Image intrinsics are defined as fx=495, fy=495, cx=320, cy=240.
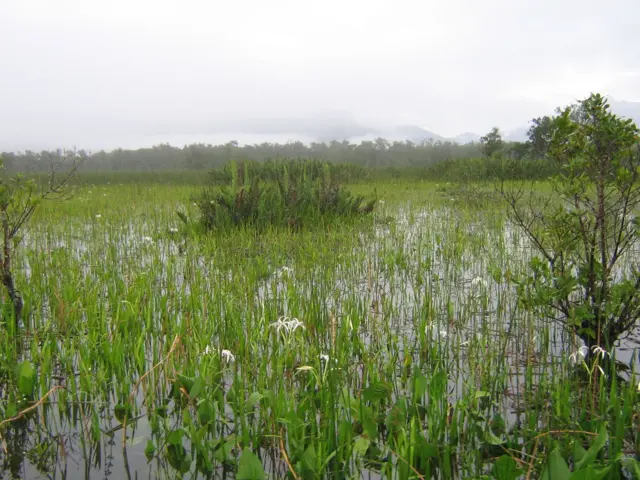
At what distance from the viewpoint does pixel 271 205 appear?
7641 millimetres

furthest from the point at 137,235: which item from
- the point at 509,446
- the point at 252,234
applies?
the point at 509,446

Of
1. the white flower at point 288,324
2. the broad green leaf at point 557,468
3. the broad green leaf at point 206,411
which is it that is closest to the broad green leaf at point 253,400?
the broad green leaf at point 206,411

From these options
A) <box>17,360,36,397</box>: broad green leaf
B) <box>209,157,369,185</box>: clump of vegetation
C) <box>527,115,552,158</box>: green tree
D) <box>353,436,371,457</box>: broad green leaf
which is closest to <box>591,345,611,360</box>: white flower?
<box>353,436,371,457</box>: broad green leaf

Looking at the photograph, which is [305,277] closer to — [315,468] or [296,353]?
[296,353]

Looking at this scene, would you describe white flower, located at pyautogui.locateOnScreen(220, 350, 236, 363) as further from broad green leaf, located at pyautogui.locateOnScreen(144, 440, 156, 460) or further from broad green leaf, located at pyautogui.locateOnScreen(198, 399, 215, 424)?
broad green leaf, located at pyautogui.locateOnScreen(144, 440, 156, 460)

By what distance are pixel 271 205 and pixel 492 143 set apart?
24.4 meters

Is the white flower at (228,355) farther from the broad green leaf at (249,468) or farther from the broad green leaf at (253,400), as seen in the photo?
the broad green leaf at (249,468)

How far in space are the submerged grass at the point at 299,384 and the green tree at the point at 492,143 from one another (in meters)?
25.0

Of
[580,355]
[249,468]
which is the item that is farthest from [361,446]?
[580,355]

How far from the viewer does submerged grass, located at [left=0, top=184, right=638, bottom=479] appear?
1994mm

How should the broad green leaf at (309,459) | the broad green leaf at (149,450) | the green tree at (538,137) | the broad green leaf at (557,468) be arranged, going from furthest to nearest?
the green tree at (538,137) → the broad green leaf at (149,450) → the broad green leaf at (309,459) → the broad green leaf at (557,468)

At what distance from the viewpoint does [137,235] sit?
7551mm

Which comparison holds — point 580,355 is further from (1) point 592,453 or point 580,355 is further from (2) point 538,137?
(2) point 538,137

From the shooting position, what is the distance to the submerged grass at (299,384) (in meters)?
1.99
